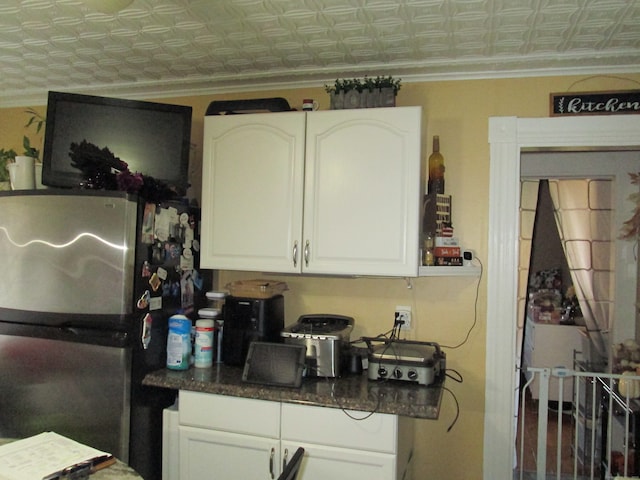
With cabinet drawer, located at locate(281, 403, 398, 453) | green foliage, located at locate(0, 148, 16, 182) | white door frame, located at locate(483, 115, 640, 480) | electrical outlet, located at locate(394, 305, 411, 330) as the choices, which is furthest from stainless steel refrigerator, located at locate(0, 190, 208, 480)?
white door frame, located at locate(483, 115, 640, 480)

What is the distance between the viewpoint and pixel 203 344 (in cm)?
212

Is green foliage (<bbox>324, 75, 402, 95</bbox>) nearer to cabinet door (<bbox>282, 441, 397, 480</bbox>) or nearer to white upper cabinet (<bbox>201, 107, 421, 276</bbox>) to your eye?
white upper cabinet (<bbox>201, 107, 421, 276</bbox>)

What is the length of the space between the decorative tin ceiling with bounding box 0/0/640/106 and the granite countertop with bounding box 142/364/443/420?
151 cm

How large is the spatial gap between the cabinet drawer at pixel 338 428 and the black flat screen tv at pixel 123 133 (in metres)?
1.24

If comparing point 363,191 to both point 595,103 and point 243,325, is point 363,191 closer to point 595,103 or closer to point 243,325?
point 243,325

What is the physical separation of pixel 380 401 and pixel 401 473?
1.22 feet

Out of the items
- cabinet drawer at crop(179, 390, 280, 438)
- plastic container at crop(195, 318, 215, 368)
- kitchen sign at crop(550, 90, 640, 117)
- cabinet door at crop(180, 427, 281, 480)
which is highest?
kitchen sign at crop(550, 90, 640, 117)

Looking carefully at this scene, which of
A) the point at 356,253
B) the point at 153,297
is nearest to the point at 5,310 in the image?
the point at 153,297

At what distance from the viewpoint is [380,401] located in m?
1.70

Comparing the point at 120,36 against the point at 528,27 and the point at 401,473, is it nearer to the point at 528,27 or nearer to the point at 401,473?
the point at 528,27

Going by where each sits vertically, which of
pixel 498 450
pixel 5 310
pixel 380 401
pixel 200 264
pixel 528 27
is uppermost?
pixel 528 27

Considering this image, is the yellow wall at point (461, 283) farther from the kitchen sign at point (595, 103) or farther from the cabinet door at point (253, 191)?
the cabinet door at point (253, 191)

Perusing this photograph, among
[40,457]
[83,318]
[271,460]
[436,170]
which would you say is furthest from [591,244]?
[40,457]

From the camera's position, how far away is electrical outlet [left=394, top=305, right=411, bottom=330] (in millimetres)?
2272
